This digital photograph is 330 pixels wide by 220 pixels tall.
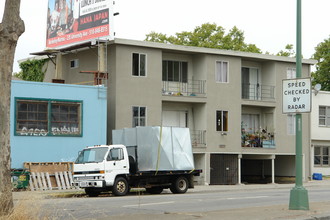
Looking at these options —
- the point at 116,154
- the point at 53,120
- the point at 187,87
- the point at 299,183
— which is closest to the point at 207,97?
the point at 187,87

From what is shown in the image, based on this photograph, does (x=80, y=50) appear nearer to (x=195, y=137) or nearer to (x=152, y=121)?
(x=152, y=121)

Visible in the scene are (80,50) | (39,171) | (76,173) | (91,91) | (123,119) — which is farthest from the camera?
(80,50)

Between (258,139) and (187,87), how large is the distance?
6.24 m

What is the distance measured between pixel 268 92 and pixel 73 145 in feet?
52.4

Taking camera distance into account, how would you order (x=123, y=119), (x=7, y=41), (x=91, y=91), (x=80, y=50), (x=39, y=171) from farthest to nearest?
(x=80, y=50) < (x=123, y=119) < (x=91, y=91) < (x=39, y=171) < (x=7, y=41)

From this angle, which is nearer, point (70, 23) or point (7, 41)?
point (7, 41)

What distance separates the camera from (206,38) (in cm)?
6141

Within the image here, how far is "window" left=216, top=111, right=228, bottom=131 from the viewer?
128 ft

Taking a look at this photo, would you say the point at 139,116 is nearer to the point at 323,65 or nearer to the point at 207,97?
the point at 207,97

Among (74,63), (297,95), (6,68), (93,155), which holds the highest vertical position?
(74,63)

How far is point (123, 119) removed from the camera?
1375 inches

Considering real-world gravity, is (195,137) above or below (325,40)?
below

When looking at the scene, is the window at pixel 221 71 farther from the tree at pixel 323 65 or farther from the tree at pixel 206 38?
the tree at pixel 323 65

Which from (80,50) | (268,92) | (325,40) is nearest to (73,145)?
(80,50)
